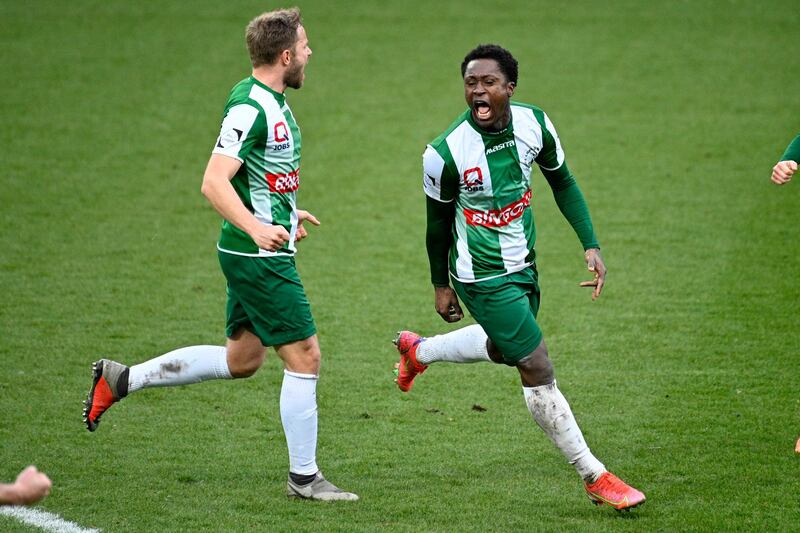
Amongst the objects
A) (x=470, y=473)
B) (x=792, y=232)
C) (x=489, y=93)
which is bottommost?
(x=470, y=473)

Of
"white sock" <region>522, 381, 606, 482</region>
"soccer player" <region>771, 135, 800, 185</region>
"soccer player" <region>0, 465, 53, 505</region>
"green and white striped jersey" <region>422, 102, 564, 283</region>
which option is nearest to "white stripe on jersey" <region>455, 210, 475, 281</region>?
"green and white striped jersey" <region>422, 102, 564, 283</region>

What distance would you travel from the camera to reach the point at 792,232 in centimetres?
984

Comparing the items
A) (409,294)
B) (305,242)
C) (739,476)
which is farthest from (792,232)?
(739,476)

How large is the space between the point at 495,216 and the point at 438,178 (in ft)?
1.07

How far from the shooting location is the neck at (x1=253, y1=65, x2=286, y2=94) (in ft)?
17.1

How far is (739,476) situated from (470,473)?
127cm

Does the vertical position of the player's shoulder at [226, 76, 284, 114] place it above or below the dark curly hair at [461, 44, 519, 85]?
below

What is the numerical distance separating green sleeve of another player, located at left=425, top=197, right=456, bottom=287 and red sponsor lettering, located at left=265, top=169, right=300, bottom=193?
24.4 inches

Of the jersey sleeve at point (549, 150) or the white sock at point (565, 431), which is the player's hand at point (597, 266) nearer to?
the jersey sleeve at point (549, 150)

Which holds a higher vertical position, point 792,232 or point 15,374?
point 792,232

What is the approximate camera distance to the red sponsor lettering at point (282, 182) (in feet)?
17.0

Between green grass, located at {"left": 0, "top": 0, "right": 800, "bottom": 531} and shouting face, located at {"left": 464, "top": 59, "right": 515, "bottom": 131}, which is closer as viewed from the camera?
shouting face, located at {"left": 464, "top": 59, "right": 515, "bottom": 131}

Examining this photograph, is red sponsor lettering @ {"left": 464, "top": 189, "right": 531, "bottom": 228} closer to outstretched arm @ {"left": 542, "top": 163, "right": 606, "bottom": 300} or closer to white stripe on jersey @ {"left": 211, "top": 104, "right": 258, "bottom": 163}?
outstretched arm @ {"left": 542, "top": 163, "right": 606, "bottom": 300}

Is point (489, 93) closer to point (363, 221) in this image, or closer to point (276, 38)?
point (276, 38)
